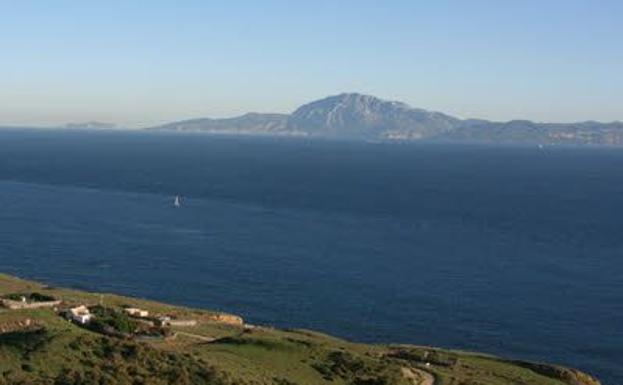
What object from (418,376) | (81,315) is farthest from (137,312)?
(418,376)

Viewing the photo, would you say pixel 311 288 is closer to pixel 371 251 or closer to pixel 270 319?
pixel 270 319

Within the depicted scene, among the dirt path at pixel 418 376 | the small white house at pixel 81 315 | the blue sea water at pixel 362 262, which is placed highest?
the small white house at pixel 81 315

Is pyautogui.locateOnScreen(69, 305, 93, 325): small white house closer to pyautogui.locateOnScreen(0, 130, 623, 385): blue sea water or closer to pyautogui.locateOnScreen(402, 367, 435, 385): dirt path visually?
pyautogui.locateOnScreen(402, 367, 435, 385): dirt path

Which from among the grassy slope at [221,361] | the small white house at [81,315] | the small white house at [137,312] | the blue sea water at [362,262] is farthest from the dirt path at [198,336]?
the blue sea water at [362,262]

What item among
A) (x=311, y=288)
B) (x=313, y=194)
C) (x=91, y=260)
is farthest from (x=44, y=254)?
(x=313, y=194)

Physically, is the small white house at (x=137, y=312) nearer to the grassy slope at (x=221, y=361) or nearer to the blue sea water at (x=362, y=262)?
the grassy slope at (x=221, y=361)
